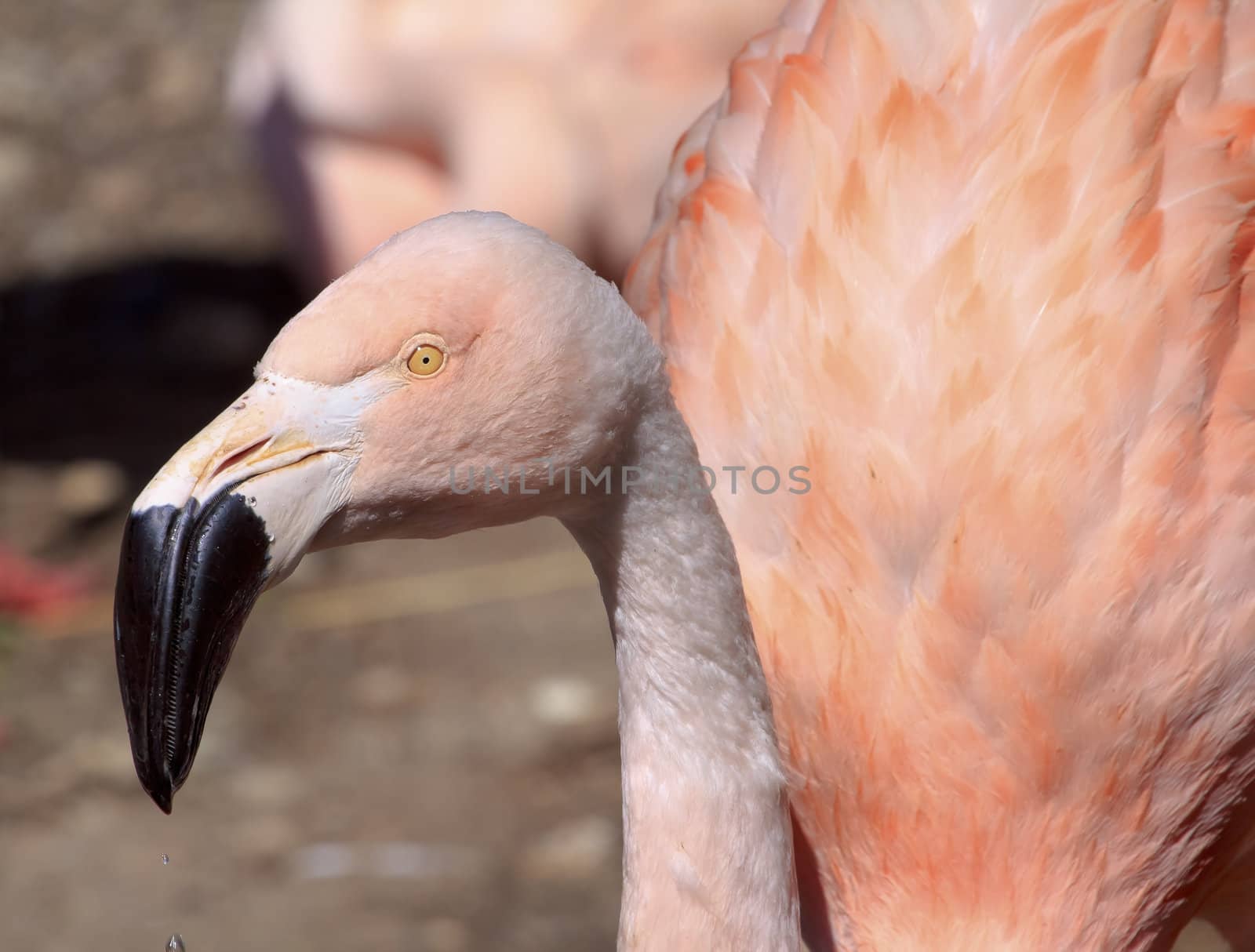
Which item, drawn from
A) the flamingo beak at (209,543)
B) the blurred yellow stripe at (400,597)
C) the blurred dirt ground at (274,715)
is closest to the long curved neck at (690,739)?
the flamingo beak at (209,543)

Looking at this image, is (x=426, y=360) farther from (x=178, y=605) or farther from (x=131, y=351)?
(x=131, y=351)

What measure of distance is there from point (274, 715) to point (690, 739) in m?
2.14

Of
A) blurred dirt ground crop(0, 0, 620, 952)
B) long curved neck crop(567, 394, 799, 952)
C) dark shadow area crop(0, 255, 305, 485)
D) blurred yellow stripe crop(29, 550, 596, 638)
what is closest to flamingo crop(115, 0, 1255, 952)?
long curved neck crop(567, 394, 799, 952)

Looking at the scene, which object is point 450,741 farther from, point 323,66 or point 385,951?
point 323,66

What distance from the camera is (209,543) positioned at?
1315mm

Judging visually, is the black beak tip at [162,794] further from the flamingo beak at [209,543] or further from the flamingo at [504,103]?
the flamingo at [504,103]

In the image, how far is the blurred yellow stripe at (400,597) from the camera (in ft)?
12.8

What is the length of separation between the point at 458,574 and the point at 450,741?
0.67m

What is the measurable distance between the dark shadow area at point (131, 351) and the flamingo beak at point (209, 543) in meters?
3.16

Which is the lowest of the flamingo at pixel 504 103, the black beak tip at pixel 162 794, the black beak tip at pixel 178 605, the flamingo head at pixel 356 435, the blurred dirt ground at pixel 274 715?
the black beak tip at pixel 162 794

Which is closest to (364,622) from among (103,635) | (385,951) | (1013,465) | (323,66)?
(103,635)

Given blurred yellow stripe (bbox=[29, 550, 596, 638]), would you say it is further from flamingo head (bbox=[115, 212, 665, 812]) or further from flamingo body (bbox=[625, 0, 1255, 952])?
flamingo head (bbox=[115, 212, 665, 812])

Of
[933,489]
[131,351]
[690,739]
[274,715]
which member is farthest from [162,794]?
[131,351]

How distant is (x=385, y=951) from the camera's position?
3020 mm
